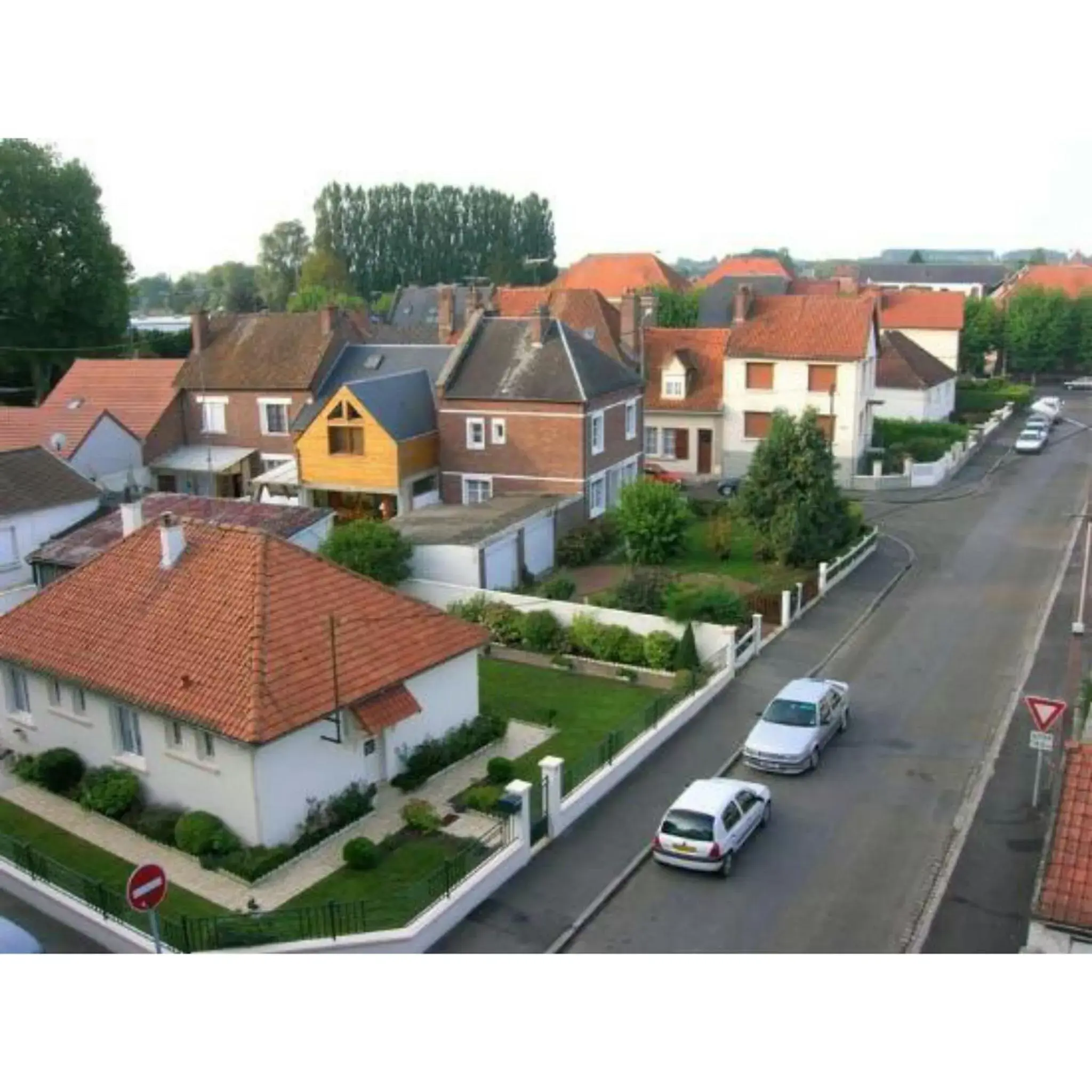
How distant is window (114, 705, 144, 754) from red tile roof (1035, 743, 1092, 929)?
608 inches

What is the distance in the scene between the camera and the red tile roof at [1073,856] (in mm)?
14188

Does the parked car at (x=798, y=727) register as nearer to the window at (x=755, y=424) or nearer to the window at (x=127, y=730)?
the window at (x=127, y=730)

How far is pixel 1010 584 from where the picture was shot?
3372 cm

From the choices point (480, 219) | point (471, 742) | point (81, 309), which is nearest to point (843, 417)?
point (471, 742)

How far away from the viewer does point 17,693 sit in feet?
76.8

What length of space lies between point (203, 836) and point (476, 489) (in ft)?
76.6

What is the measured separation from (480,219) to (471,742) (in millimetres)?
111718

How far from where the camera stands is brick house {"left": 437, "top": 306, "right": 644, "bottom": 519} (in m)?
39.2

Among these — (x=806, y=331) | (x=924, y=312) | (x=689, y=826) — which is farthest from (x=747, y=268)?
(x=689, y=826)

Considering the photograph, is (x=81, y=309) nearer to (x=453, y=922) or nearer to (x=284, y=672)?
(x=284, y=672)

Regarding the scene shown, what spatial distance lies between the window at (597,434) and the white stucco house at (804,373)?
1178cm

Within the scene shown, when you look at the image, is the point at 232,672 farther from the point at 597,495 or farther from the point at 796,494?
the point at 597,495

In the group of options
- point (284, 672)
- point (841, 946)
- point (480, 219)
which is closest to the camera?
point (841, 946)

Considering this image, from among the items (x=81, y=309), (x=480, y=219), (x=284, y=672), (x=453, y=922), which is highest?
(x=480, y=219)
